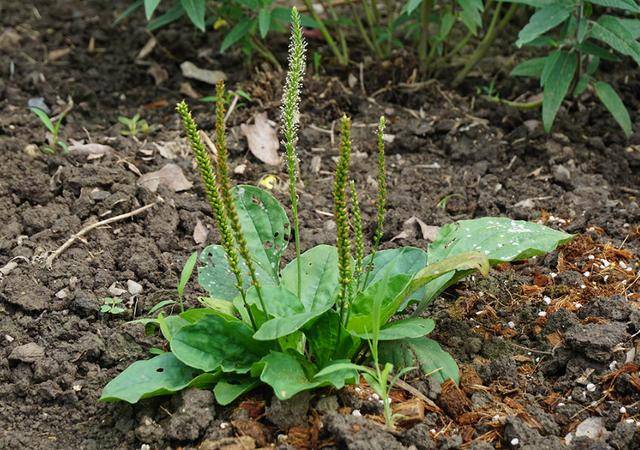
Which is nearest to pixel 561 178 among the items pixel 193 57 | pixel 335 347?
pixel 335 347

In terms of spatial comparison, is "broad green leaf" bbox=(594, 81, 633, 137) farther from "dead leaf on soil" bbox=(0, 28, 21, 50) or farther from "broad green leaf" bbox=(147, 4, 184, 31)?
"dead leaf on soil" bbox=(0, 28, 21, 50)

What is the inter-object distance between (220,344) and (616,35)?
86.7 inches

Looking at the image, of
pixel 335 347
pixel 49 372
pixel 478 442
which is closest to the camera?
pixel 478 442

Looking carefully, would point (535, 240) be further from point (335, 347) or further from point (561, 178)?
point (561, 178)

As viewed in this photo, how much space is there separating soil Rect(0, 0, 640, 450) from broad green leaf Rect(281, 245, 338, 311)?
34 centimetres

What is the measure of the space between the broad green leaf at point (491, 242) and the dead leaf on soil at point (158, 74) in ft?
7.72

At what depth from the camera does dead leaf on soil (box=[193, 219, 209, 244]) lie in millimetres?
3547

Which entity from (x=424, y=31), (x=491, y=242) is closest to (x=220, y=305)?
(x=491, y=242)

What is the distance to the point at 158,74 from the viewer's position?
16.0 feet

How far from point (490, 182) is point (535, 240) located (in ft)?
3.82

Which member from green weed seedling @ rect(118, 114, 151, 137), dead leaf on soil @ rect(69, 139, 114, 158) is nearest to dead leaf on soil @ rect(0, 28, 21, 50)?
green weed seedling @ rect(118, 114, 151, 137)

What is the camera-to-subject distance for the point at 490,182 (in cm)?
402

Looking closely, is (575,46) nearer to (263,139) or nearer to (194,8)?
(263,139)

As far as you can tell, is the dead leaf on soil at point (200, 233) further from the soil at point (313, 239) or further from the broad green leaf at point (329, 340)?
the broad green leaf at point (329, 340)
